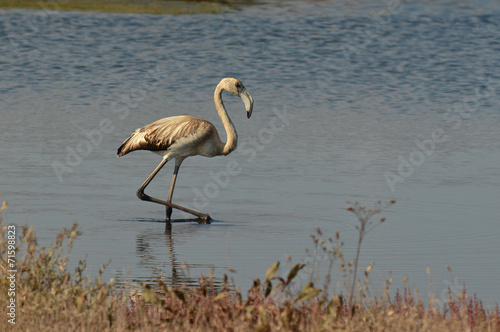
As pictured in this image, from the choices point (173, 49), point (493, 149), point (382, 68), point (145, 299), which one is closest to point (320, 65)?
point (382, 68)

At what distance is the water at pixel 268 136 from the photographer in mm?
10539

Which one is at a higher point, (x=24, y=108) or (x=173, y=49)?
(x=173, y=49)

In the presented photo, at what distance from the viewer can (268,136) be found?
58.7ft

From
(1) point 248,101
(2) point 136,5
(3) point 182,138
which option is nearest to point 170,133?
(3) point 182,138

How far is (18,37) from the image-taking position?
33938 millimetres

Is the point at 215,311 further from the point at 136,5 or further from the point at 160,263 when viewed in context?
the point at 136,5

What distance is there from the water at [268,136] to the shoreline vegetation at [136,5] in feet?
4.58

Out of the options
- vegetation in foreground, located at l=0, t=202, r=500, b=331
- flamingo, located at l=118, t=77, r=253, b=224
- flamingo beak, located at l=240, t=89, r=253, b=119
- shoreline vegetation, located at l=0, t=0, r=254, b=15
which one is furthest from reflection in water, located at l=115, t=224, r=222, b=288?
shoreline vegetation, located at l=0, t=0, r=254, b=15

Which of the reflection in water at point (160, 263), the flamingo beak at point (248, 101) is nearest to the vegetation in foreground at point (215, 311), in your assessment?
the reflection in water at point (160, 263)

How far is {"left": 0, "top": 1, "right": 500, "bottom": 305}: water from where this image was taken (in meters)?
10.5

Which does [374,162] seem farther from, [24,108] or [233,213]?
[24,108]

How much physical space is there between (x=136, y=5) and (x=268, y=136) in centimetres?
2324

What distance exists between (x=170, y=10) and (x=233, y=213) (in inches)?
1079

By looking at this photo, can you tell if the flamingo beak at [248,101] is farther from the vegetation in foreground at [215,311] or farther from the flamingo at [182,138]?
the vegetation in foreground at [215,311]
